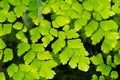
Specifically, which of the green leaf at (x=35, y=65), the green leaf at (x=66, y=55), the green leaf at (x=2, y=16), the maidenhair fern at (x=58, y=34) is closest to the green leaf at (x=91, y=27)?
the maidenhair fern at (x=58, y=34)

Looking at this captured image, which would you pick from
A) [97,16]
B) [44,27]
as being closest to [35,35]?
[44,27]

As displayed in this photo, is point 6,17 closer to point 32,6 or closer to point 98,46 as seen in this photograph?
point 32,6

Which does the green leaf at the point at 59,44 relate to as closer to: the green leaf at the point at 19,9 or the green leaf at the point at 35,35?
the green leaf at the point at 35,35

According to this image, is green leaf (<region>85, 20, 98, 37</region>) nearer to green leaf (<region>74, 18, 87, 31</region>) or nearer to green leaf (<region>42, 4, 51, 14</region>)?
green leaf (<region>74, 18, 87, 31</region>)

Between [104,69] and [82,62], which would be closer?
[82,62]

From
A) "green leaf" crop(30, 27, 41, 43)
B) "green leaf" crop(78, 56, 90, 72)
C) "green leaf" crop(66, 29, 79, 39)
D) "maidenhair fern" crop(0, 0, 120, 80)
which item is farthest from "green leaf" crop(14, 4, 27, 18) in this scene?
"green leaf" crop(78, 56, 90, 72)

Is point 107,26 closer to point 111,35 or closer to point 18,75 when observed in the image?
point 111,35

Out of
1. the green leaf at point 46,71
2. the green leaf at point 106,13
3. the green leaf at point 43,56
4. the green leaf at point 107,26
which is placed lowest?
the green leaf at point 46,71

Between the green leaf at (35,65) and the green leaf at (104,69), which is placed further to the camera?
the green leaf at (104,69)

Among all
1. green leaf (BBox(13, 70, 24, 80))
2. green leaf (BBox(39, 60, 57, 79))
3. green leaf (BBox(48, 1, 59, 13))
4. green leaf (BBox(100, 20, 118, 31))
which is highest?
green leaf (BBox(48, 1, 59, 13))
